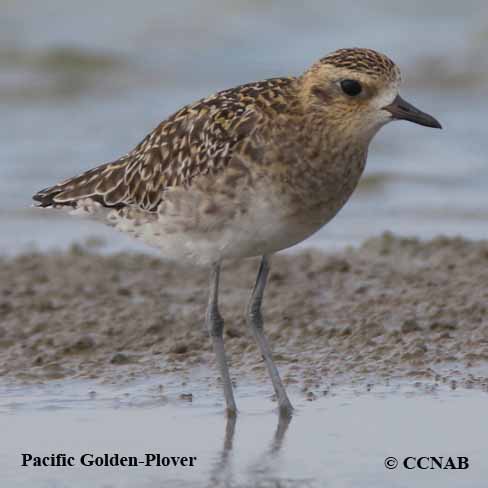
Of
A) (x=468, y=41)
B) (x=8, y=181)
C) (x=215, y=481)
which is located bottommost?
(x=215, y=481)

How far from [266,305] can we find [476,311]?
4.97ft

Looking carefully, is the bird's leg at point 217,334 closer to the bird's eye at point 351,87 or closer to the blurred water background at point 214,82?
the bird's eye at point 351,87

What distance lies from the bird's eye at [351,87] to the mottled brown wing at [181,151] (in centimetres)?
A: 48

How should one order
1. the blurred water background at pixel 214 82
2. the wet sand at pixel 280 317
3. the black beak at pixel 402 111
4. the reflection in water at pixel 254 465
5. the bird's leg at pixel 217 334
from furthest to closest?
the blurred water background at pixel 214 82
the wet sand at pixel 280 317
the bird's leg at pixel 217 334
the black beak at pixel 402 111
the reflection in water at pixel 254 465

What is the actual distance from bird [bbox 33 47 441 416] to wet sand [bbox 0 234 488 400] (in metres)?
0.72

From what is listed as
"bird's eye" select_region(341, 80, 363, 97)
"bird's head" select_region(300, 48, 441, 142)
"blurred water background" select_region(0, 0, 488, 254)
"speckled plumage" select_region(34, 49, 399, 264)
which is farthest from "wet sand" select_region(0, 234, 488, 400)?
"bird's eye" select_region(341, 80, 363, 97)

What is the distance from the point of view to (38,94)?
18469 mm

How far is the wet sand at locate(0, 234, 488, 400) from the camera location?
8.46 m

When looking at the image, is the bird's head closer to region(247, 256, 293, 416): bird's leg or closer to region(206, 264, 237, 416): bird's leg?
region(247, 256, 293, 416): bird's leg

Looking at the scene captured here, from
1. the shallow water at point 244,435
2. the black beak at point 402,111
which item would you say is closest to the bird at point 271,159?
the black beak at point 402,111

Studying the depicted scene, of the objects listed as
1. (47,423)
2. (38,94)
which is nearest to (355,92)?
(47,423)

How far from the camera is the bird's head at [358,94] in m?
7.50

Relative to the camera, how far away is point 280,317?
31.3ft

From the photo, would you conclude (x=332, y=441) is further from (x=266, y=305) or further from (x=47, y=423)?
(x=266, y=305)
